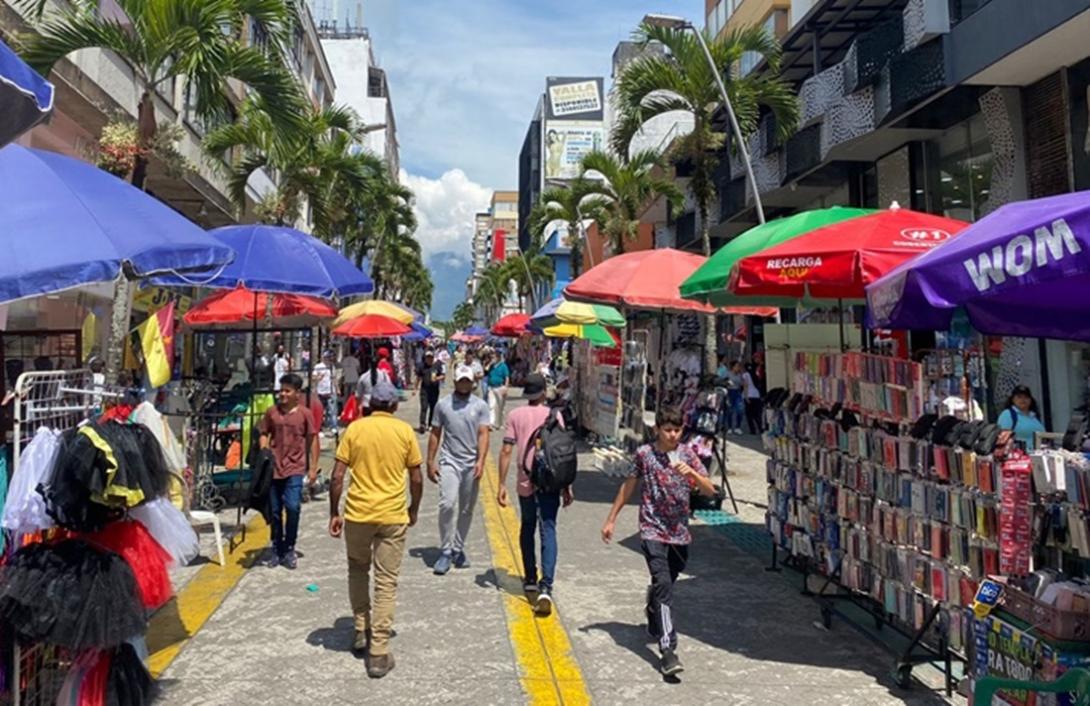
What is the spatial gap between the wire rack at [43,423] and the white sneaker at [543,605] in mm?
2999

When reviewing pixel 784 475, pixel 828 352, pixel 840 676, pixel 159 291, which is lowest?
pixel 840 676

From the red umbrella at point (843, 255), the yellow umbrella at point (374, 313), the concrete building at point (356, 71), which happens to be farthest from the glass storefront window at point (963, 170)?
the concrete building at point (356, 71)

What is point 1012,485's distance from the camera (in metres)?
3.96

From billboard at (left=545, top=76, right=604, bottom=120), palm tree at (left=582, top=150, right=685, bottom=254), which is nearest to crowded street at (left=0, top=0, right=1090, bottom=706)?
palm tree at (left=582, top=150, right=685, bottom=254)

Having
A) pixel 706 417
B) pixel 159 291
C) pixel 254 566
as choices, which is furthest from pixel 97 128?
pixel 706 417

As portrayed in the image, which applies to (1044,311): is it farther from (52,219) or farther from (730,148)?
(730,148)

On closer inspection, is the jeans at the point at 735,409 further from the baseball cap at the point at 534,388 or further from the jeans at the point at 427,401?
the baseball cap at the point at 534,388

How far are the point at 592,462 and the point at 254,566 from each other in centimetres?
758

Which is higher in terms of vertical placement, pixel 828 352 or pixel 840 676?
pixel 828 352

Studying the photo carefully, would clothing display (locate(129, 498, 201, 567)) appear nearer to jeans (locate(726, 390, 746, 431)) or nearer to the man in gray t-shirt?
the man in gray t-shirt

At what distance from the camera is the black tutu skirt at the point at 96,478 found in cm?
361

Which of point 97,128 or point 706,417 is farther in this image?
point 97,128

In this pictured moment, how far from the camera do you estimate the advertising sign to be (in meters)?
91.0

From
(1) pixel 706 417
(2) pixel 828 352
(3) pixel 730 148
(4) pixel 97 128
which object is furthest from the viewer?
(3) pixel 730 148
